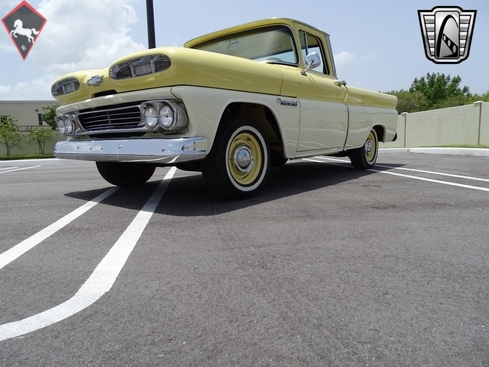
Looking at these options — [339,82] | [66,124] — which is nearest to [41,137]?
[66,124]

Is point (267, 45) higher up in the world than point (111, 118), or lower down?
higher up

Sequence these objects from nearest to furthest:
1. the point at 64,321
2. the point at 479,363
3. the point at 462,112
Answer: the point at 479,363
the point at 64,321
the point at 462,112

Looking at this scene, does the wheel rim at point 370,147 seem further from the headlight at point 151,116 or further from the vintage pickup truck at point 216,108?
the headlight at point 151,116

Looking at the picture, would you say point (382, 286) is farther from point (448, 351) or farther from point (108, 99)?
point (108, 99)

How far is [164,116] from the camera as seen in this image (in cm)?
349

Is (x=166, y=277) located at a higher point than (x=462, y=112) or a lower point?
lower

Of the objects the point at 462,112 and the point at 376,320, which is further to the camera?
the point at 462,112

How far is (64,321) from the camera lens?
1636 mm

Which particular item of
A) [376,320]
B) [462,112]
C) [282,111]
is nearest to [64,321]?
[376,320]

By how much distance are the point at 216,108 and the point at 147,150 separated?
727 mm

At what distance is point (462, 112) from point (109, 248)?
20694 millimetres

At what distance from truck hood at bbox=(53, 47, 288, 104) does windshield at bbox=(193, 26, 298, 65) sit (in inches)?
23.5

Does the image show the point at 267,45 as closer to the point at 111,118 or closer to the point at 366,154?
the point at 111,118

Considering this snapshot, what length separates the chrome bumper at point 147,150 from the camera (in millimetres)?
3371
